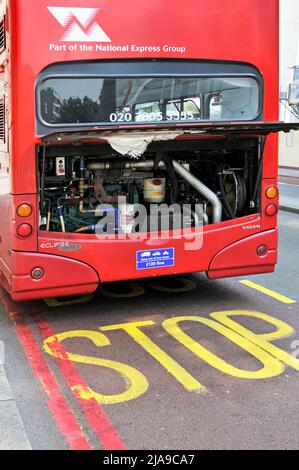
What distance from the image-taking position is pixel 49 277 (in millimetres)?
5430

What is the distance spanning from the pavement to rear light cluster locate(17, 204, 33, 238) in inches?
406

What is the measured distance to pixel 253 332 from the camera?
17.7 ft

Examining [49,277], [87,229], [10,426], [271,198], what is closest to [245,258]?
[271,198]

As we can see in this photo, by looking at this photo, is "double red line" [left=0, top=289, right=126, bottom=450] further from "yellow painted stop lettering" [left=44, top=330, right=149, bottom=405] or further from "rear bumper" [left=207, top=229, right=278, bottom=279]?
"rear bumper" [left=207, top=229, right=278, bottom=279]

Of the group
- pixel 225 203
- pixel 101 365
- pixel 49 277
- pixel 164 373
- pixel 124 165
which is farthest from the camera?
pixel 225 203

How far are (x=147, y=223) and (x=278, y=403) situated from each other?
2.54 meters

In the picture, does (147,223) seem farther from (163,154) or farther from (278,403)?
(278,403)

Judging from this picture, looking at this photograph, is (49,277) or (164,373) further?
(49,277)

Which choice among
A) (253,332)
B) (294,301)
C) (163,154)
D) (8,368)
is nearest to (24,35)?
(163,154)

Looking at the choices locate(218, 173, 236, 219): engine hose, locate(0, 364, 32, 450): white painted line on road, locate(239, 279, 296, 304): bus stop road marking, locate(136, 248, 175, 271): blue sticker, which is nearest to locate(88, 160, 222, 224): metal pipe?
locate(218, 173, 236, 219): engine hose

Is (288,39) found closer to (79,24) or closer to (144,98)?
(144,98)

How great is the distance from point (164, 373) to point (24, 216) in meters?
1.96

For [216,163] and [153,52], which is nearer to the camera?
[153,52]

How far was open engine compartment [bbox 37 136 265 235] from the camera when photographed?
5.61 m
